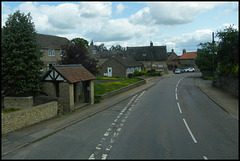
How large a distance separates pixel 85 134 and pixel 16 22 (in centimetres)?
996

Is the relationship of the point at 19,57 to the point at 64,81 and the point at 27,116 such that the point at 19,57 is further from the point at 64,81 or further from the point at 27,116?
the point at 27,116

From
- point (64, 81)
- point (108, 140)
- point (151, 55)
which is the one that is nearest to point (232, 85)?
point (108, 140)

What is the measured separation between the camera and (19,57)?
14180 millimetres

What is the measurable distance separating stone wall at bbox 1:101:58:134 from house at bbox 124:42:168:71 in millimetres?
54994

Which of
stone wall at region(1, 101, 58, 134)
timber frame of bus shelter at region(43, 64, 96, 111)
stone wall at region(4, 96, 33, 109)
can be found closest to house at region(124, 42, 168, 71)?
timber frame of bus shelter at region(43, 64, 96, 111)

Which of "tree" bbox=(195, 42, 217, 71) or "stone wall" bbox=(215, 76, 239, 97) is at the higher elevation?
"tree" bbox=(195, 42, 217, 71)

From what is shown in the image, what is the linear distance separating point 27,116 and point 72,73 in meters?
5.76

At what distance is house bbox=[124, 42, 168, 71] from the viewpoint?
66.8 meters

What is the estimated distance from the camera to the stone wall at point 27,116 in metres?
10.5

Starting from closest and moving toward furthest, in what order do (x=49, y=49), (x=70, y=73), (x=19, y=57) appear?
(x=19, y=57) < (x=70, y=73) < (x=49, y=49)

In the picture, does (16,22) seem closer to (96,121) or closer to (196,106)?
(96,121)

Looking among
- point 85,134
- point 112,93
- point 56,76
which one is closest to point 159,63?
point 112,93

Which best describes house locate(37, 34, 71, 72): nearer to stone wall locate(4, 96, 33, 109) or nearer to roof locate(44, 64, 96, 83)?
roof locate(44, 64, 96, 83)

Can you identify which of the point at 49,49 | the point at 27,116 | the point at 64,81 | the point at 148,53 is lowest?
the point at 27,116
